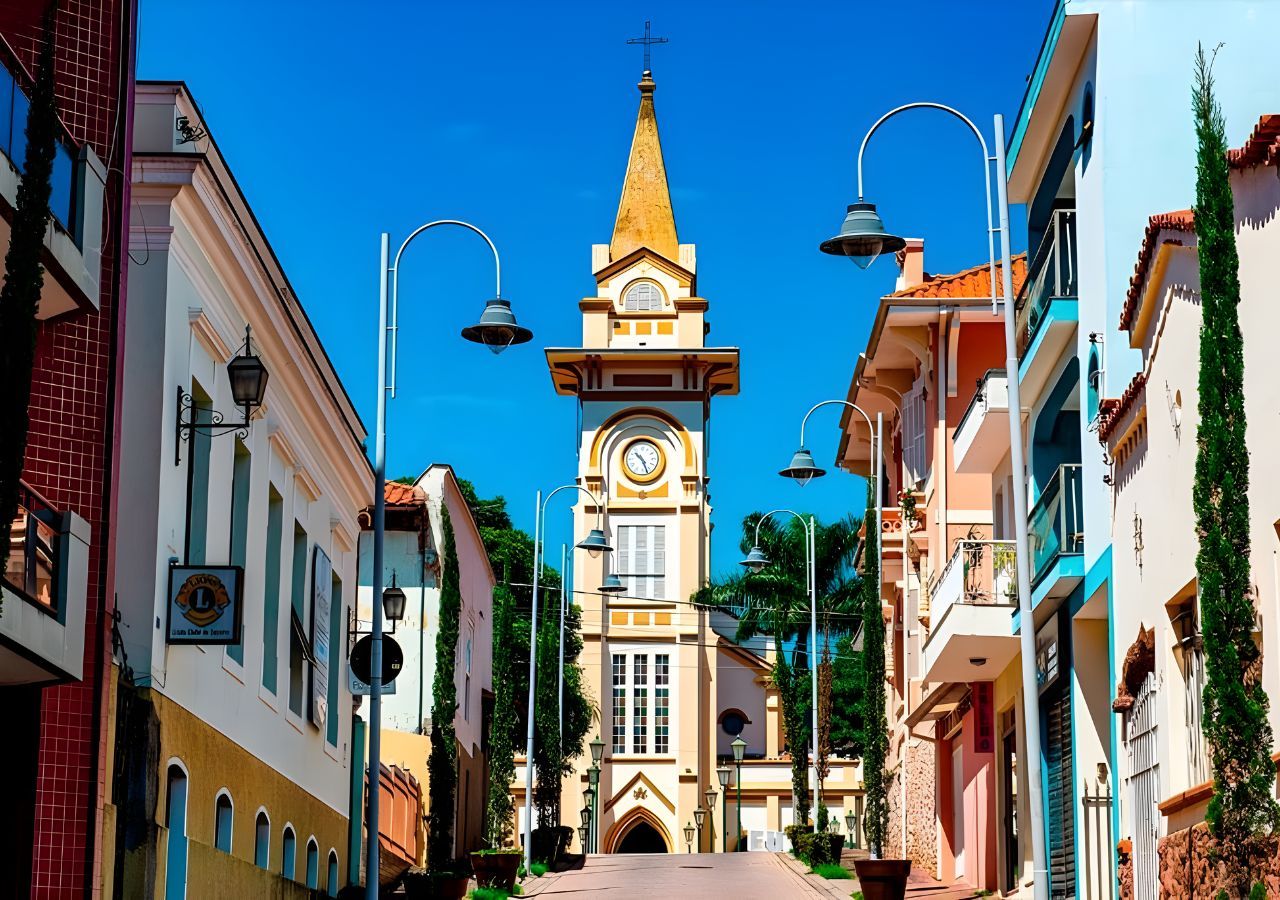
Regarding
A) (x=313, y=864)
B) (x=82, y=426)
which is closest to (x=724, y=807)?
(x=313, y=864)

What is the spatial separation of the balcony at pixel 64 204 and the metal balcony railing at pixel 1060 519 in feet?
43.5

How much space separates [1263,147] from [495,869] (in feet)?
77.9

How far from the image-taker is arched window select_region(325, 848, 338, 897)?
2906 centimetres

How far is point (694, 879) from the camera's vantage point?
38906mm

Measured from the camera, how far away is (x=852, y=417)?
159 ft

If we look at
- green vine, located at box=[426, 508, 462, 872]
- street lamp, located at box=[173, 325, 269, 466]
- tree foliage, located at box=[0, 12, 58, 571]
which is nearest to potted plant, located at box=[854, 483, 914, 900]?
green vine, located at box=[426, 508, 462, 872]

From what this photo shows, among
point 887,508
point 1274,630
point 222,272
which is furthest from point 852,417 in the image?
point 1274,630

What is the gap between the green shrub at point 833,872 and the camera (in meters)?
39.2

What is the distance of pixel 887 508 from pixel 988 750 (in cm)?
1426

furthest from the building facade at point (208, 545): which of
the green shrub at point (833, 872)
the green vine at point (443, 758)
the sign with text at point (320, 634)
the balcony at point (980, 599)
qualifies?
the green shrub at point (833, 872)

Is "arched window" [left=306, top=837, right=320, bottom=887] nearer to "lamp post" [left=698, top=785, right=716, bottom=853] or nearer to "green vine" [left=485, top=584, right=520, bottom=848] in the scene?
"green vine" [left=485, top=584, right=520, bottom=848]

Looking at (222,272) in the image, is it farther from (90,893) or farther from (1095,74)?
(1095,74)

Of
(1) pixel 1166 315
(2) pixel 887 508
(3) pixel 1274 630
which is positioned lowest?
(3) pixel 1274 630

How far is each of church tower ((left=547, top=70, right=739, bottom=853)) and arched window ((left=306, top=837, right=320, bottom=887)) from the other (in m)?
42.6
